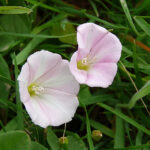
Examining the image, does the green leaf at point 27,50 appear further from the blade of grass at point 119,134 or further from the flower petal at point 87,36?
the blade of grass at point 119,134

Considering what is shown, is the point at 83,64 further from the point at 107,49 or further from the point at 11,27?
the point at 11,27

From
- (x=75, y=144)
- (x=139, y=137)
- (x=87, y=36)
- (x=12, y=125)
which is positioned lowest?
(x=139, y=137)

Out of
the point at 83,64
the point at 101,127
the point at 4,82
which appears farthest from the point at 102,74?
the point at 4,82

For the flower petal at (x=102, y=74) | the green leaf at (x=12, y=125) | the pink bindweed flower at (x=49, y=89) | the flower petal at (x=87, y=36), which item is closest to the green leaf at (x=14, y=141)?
the pink bindweed flower at (x=49, y=89)

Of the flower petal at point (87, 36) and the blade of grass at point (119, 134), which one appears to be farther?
the blade of grass at point (119, 134)

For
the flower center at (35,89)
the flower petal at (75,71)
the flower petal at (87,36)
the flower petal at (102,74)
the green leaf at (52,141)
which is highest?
the flower petal at (87,36)

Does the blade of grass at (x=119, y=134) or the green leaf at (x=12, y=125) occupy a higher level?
the green leaf at (x=12, y=125)

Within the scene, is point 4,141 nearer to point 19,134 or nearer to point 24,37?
point 19,134

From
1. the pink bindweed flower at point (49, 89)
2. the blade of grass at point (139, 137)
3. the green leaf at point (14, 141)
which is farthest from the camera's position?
the blade of grass at point (139, 137)

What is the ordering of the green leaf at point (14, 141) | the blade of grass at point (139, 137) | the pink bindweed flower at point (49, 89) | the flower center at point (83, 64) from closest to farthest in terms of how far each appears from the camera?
the green leaf at point (14, 141)
the pink bindweed flower at point (49, 89)
the flower center at point (83, 64)
the blade of grass at point (139, 137)
